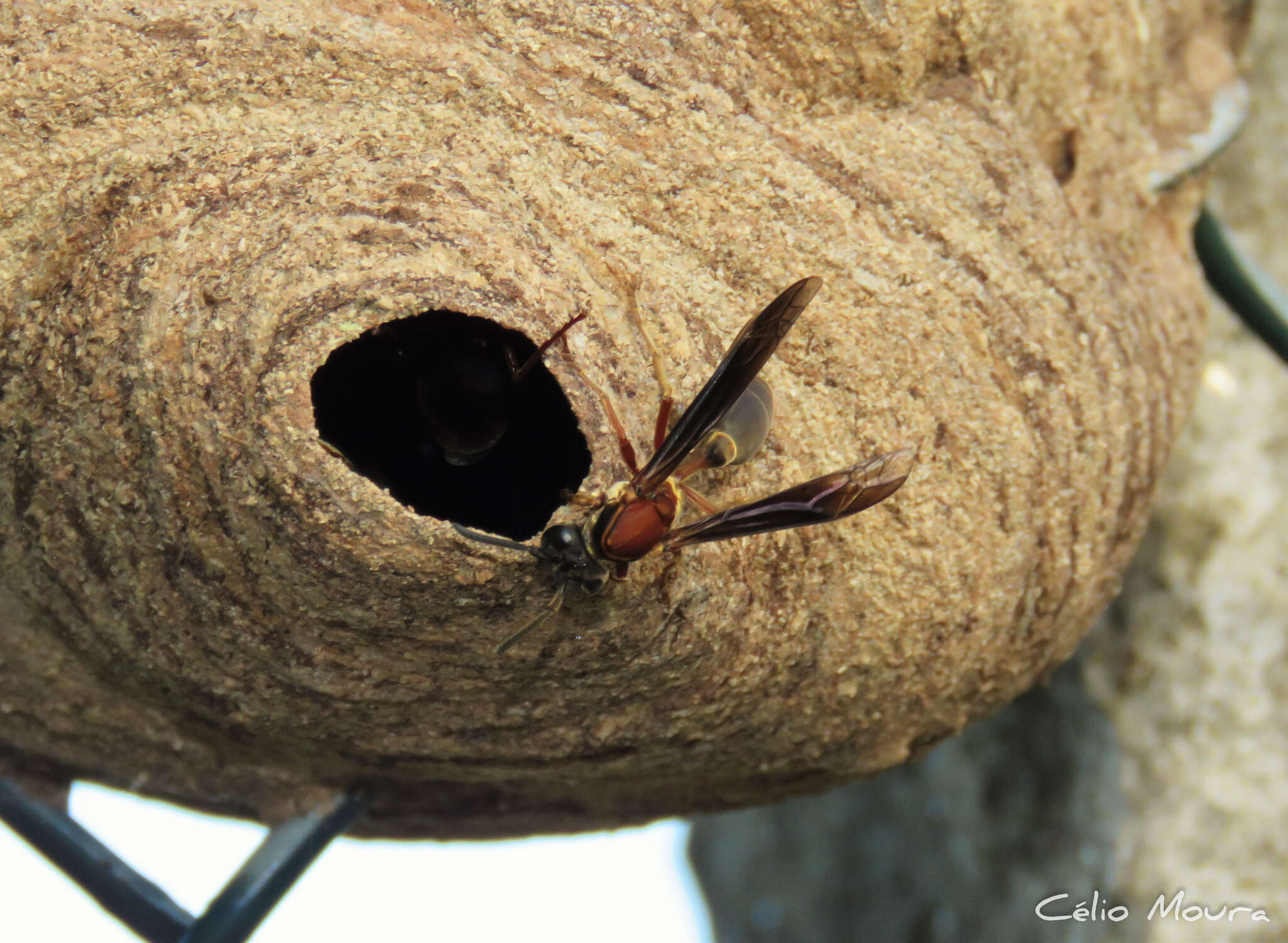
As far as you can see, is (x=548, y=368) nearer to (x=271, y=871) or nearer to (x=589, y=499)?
(x=589, y=499)

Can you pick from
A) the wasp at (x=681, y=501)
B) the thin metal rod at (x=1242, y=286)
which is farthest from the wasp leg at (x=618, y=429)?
the thin metal rod at (x=1242, y=286)

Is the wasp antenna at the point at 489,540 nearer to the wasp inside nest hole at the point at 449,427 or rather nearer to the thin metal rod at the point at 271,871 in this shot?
the wasp inside nest hole at the point at 449,427

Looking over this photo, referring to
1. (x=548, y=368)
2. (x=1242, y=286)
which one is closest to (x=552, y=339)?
(x=548, y=368)

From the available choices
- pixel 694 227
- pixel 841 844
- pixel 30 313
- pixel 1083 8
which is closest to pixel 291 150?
pixel 30 313

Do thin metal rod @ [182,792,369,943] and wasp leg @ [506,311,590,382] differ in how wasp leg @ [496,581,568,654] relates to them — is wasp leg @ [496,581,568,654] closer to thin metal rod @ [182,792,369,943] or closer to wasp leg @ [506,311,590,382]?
wasp leg @ [506,311,590,382]

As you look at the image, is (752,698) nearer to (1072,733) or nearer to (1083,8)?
(1083,8)

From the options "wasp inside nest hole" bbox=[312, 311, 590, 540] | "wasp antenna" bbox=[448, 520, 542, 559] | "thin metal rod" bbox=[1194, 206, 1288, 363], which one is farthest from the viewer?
"thin metal rod" bbox=[1194, 206, 1288, 363]
